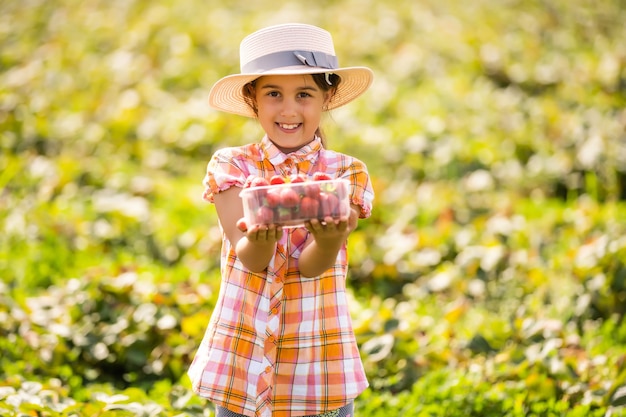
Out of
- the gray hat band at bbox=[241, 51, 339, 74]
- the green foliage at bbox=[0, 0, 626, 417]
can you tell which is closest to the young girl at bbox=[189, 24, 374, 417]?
the gray hat band at bbox=[241, 51, 339, 74]

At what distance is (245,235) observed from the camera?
2.22m

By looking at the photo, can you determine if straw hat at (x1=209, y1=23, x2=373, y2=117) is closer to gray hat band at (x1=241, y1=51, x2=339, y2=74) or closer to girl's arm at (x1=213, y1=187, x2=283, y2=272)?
gray hat band at (x1=241, y1=51, x2=339, y2=74)

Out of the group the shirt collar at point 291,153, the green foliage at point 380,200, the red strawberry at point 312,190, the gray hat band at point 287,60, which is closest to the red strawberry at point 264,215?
the red strawberry at point 312,190

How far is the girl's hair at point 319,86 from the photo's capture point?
7.98 feet

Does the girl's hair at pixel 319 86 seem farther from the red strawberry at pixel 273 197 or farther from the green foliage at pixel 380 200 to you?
the green foliage at pixel 380 200

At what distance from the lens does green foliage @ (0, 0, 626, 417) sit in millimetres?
3697

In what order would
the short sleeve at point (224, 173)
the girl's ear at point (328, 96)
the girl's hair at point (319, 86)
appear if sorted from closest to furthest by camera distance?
the short sleeve at point (224, 173)
the girl's hair at point (319, 86)
the girl's ear at point (328, 96)

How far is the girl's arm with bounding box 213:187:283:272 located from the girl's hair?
384 mm

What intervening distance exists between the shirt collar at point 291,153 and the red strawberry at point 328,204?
389mm

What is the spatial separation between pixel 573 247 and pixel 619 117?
2075 mm

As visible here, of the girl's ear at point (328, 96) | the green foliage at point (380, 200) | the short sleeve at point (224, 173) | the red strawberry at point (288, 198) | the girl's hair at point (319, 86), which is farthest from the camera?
the green foliage at point (380, 200)

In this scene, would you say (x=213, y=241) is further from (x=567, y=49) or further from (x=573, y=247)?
(x=567, y=49)

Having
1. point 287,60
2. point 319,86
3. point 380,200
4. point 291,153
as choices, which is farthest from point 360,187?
point 380,200

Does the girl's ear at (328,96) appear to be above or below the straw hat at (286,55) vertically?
below
